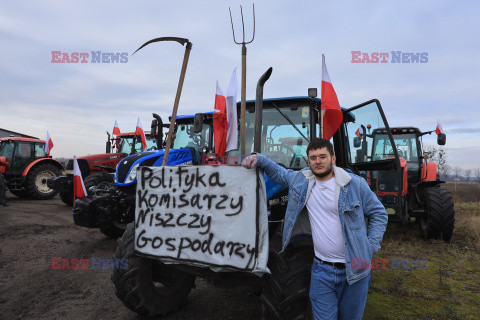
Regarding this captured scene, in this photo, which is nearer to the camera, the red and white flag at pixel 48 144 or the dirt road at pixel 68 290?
the dirt road at pixel 68 290

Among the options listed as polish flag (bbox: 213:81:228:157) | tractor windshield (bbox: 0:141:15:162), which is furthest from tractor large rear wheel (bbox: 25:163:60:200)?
polish flag (bbox: 213:81:228:157)

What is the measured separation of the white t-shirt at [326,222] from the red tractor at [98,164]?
6.80m

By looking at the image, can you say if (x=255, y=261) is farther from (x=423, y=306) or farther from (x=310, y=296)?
(x=423, y=306)

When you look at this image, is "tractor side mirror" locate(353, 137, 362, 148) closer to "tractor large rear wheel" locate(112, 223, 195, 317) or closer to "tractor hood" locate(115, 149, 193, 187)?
"tractor hood" locate(115, 149, 193, 187)

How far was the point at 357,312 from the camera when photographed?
2.04 metres

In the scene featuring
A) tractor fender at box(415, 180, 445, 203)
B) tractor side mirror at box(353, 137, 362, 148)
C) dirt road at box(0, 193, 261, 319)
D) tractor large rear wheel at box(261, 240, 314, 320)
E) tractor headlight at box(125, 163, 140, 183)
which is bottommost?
dirt road at box(0, 193, 261, 319)

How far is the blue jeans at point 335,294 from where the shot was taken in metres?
2.03

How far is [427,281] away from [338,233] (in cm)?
336

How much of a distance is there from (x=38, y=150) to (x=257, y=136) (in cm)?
1321

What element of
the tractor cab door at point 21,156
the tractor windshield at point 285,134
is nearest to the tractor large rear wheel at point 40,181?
the tractor cab door at point 21,156

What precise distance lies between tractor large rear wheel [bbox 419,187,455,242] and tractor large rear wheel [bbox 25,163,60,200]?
11891mm

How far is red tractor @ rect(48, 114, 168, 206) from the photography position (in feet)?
25.8

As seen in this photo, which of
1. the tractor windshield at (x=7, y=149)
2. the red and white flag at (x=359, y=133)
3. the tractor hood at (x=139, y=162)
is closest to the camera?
the red and white flag at (x=359, y=133)

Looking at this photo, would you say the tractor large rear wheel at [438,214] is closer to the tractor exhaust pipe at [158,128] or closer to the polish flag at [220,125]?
the polish flag at [220,125]
